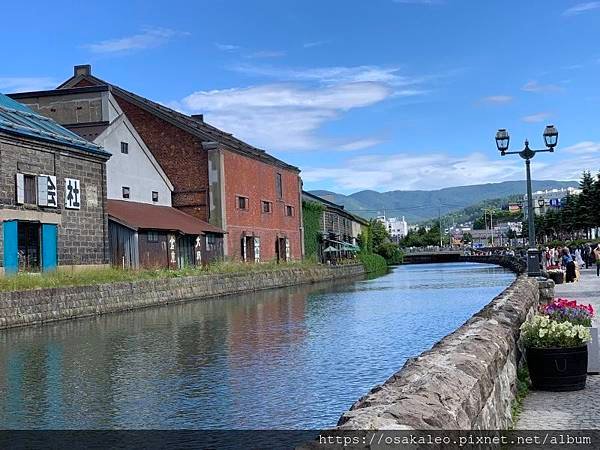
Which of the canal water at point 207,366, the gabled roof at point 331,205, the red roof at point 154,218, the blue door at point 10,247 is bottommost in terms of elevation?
the canal water at point 207,366

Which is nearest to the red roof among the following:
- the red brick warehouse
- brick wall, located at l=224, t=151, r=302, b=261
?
the red brick warehouse

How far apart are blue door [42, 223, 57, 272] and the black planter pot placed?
2425 centimetres

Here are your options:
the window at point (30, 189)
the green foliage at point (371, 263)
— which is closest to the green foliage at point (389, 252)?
the green foliage at point (371, 263)

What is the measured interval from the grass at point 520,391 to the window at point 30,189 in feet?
78.4

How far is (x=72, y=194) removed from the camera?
104ft

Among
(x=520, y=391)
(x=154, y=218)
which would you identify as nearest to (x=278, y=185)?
(x=154, y=218)

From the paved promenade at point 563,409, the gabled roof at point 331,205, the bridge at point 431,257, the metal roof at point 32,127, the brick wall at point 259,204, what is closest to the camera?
the paved promenade at point 563,409

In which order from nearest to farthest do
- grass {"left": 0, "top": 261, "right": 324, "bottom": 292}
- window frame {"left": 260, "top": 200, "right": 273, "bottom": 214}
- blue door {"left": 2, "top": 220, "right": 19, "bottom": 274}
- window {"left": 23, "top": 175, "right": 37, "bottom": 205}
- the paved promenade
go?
the paved promenade, grass {"left": 0, "top": 261, "right": 324, "bottom": 292}, blue door {"left": 2, "top": 220, "right": 19, "bottom": 274}, window {"left": 23, "top": 175, "right": 37, "bottom": 205}, window frame {"left": 260, "top": 200, "right": 273, "bottom": 214}

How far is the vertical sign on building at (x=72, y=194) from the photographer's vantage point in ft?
103

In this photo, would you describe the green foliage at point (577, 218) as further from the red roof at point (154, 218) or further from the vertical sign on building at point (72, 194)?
the vertical sign on building at point (72, 194)

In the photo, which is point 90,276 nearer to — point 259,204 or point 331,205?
point 259,204

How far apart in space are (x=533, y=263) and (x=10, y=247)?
18.4 meters

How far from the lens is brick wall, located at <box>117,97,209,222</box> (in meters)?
49.2

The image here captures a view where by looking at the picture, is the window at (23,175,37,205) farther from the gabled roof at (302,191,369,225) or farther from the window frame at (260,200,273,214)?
the gabled roof at (302,191,369,225)
